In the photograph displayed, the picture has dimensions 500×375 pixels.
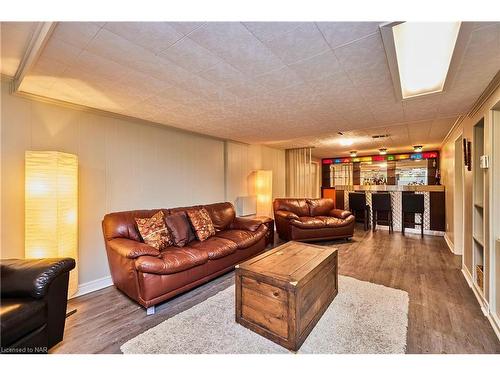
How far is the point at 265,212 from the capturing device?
5215 mm

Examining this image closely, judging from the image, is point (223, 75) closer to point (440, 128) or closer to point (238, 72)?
point (238, 72)

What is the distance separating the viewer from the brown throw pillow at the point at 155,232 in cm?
260

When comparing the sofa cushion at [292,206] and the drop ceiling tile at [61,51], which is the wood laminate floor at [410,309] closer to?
the sofa cushion at [292,206]

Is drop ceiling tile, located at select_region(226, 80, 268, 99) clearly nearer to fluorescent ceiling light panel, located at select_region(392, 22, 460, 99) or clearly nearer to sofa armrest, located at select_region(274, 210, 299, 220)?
fluorescent ceiling light panel, located at select_region(392, 22, 460, 99)

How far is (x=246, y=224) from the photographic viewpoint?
3.69m

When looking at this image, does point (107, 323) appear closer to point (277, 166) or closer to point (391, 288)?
point (391, 288)

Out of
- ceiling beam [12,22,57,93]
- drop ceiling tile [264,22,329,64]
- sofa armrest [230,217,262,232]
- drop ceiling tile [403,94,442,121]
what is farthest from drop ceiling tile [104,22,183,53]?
sofa armrest [230,217,262,232]

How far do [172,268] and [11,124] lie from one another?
6.78ft

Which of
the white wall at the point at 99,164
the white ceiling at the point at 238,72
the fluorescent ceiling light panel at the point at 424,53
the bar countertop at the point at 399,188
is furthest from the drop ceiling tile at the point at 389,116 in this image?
the bar countertop at the point at 399,188

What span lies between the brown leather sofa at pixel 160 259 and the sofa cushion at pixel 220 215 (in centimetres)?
26

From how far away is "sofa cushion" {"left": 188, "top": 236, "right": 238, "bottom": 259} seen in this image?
2.66m

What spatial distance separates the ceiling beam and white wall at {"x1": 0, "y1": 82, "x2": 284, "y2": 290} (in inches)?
17.1

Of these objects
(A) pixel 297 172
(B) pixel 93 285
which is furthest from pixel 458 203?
(B) pixel 93 285
